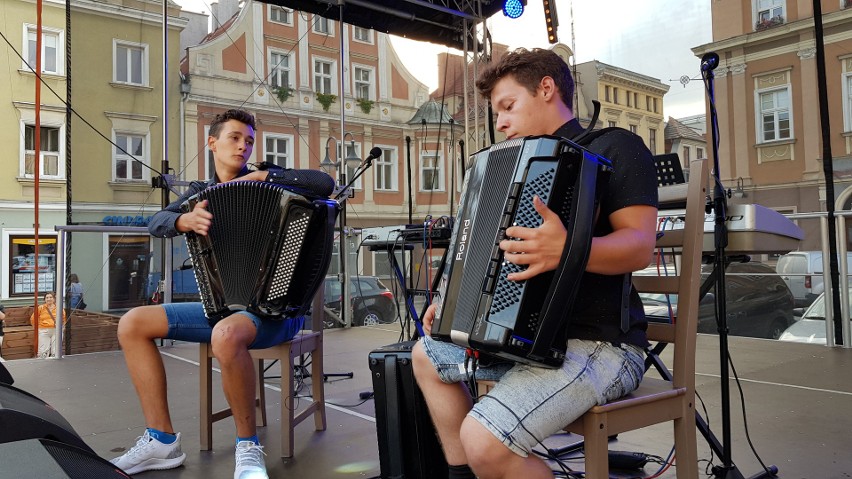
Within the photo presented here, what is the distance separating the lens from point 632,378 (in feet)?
4.24

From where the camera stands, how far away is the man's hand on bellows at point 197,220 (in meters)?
2.01

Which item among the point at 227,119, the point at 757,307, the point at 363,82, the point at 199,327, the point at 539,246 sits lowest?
the point at 757,307

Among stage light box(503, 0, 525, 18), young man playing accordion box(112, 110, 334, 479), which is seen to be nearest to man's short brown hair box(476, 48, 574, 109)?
young man playing accordion box(112, 110, 334, 479)

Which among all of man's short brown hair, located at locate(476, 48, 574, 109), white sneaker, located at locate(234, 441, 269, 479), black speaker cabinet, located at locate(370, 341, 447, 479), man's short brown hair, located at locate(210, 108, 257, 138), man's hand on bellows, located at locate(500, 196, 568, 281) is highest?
man's short brown hair, located at locate(210, 108, 257, 138)

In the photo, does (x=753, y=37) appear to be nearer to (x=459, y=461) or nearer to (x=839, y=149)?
(x=839, y=149)

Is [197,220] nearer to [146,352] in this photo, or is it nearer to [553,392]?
[146,352]

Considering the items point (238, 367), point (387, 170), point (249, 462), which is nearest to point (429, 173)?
point (387, 170)

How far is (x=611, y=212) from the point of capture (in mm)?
1274

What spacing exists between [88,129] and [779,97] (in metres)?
11.1

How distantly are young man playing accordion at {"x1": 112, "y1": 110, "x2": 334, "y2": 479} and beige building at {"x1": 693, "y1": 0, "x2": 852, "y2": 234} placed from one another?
30.9 ft

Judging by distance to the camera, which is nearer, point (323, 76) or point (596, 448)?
point (596, 448)

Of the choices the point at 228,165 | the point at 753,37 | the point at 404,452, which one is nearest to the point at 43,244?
the point at 228,165

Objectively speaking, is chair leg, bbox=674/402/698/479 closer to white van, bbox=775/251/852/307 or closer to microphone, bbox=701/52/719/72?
microphone, bbox=701/52/719/72

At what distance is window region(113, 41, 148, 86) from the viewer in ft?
30.1
